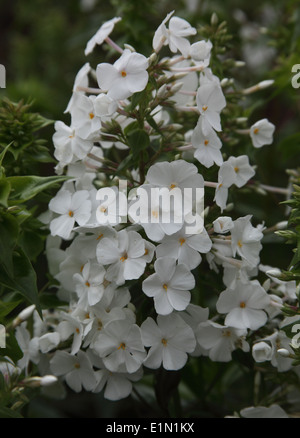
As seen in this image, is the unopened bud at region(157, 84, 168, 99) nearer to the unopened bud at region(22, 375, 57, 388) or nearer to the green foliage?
the green foliage

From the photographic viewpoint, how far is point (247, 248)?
3.63ft

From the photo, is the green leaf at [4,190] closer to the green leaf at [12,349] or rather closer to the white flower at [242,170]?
the green leaf at [12,349]

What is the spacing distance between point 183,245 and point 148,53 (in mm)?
692

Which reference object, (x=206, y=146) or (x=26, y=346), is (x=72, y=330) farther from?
(x=206, y=146)

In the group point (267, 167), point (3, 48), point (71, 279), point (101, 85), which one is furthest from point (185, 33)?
point (3, 48)

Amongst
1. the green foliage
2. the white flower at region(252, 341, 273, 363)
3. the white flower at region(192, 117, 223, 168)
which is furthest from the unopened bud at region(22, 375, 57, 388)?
the white flower at region(192, 117, 223, 168)

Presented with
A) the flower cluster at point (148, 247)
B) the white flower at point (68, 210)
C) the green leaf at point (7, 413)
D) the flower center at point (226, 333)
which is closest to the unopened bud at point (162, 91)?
the flower cluster at point (148, 247)

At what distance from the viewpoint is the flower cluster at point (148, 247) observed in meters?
Result: 1.04

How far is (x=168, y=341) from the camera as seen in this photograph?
1089mm

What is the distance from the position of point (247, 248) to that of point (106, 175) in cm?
35

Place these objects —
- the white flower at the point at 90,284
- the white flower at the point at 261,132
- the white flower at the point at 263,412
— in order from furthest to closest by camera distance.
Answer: the white flower at the point at 261,132 → the white flower at the point at 263,412 → the white flower at the point at 90,284

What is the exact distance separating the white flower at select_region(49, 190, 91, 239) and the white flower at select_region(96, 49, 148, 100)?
0.21 meters

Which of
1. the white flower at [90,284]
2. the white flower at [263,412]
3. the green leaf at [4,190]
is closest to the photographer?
the green leaf at [4,190]

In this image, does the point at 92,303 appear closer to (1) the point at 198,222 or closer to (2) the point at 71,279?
(2) the point at 71,279
